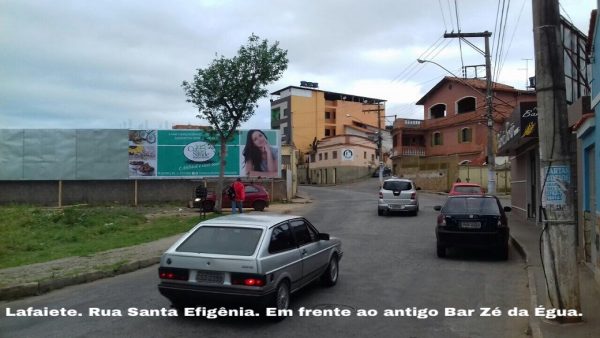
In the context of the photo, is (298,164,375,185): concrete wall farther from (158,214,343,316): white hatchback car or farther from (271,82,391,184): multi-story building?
(158,214,343,316): white hatchback car

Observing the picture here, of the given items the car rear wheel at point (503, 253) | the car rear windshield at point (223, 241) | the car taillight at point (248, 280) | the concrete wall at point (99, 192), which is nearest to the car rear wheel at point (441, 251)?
the car rear wheel at point (503, 253)

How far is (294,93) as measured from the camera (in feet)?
286

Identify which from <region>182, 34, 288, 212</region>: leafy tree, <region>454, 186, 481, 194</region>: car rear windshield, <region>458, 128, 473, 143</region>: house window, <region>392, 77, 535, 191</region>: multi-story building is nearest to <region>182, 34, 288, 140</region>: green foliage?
<region>182, 34, 288, 212</region>: leafy tree

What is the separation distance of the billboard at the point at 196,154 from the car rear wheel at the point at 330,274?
24.0 meters

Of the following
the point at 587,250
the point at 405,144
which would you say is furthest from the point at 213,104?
the point at 405,144

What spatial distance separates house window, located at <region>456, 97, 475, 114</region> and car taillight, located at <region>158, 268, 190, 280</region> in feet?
176

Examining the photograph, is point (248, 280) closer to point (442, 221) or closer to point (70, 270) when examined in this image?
point (70, 270)

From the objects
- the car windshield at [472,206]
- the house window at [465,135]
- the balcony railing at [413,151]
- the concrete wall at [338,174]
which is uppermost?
the house window at [465,135]

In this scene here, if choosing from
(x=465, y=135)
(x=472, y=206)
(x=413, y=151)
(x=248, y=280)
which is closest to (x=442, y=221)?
(x=472, y=206)

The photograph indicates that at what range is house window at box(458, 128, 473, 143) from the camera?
5300cm

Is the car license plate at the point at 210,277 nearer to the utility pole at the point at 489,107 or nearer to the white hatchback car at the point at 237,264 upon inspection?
the white hatchback car at the point at 237,264

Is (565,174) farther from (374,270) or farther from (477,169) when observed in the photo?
(477,169)

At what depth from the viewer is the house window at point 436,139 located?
57.9 metres

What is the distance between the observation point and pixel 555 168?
6.48m
